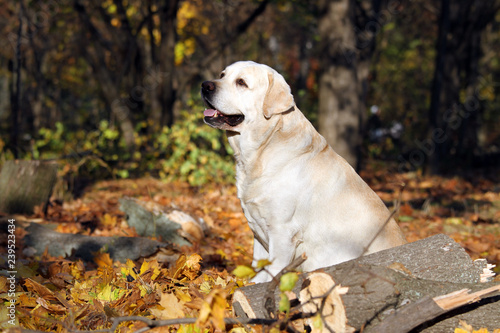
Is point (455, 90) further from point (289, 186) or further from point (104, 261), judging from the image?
point (104, 261)

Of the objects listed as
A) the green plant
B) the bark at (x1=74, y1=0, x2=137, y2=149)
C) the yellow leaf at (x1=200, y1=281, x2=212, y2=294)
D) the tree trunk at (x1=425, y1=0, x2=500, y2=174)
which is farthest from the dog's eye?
the tree trunk at (x1=425, y1=0, x2=500, y2=174)

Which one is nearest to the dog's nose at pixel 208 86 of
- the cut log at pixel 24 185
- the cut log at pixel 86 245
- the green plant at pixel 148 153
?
the cut log at pixel 86 245

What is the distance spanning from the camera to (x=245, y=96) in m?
3.56

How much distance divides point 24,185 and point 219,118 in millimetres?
3462

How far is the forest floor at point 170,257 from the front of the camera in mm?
2697

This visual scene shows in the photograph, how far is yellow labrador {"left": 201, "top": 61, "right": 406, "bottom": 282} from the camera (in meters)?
3.27

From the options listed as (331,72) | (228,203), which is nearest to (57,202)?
(228,203)

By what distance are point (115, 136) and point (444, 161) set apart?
32.0 ft

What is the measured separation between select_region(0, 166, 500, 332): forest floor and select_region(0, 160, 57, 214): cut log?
0.20 metres

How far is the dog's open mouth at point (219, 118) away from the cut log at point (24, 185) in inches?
132

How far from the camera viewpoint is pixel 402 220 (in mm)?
6688

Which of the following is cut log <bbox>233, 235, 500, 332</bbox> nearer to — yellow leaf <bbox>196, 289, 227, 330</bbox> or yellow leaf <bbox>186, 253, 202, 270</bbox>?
yellow leaf <bbox>196, 289, 227, 330</bbox>

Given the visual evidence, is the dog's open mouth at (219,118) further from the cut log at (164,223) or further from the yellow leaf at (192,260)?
the cut log at (164,223)

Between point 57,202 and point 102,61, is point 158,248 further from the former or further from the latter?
point 102,61
